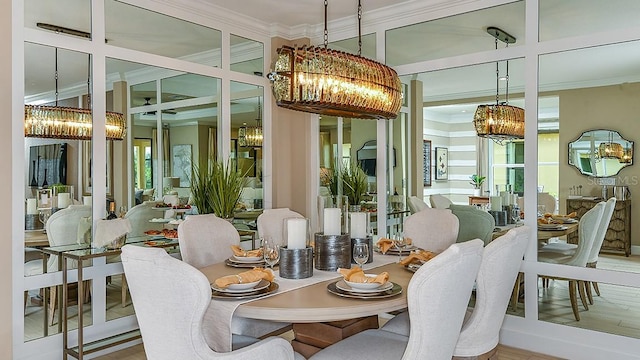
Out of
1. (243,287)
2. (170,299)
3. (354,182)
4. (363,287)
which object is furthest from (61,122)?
(354,182)

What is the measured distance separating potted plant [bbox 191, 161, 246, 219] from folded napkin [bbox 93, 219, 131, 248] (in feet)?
2.82

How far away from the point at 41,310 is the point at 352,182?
9.12ft

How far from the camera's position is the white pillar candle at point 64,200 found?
3220 millimetres

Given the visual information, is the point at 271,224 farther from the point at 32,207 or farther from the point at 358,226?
the point at 32,207

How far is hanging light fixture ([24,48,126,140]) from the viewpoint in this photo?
3053 millimetres

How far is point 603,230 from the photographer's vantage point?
3301 millimetres

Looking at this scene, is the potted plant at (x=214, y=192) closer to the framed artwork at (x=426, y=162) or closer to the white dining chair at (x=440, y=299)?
the framed artwork at (x=426, y=162)

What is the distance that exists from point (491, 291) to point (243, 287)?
113 cm

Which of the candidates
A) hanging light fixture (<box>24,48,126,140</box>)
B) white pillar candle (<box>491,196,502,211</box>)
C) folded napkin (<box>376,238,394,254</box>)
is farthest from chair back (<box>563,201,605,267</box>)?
hanging light fixture (<box>24,48,126,140</box>)

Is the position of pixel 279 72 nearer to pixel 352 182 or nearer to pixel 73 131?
pixel 73 131

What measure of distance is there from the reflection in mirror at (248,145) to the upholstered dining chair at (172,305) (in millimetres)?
2695

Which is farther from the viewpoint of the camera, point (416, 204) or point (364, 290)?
point (416, 204)

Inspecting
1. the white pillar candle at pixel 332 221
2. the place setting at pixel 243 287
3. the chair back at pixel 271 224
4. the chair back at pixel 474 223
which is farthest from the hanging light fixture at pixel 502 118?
the place setting at pixel 243 287

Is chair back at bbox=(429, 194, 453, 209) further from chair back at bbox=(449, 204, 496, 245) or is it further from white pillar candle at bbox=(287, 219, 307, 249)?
white pillar candle at bbox=(287, 219, 307, 249)
